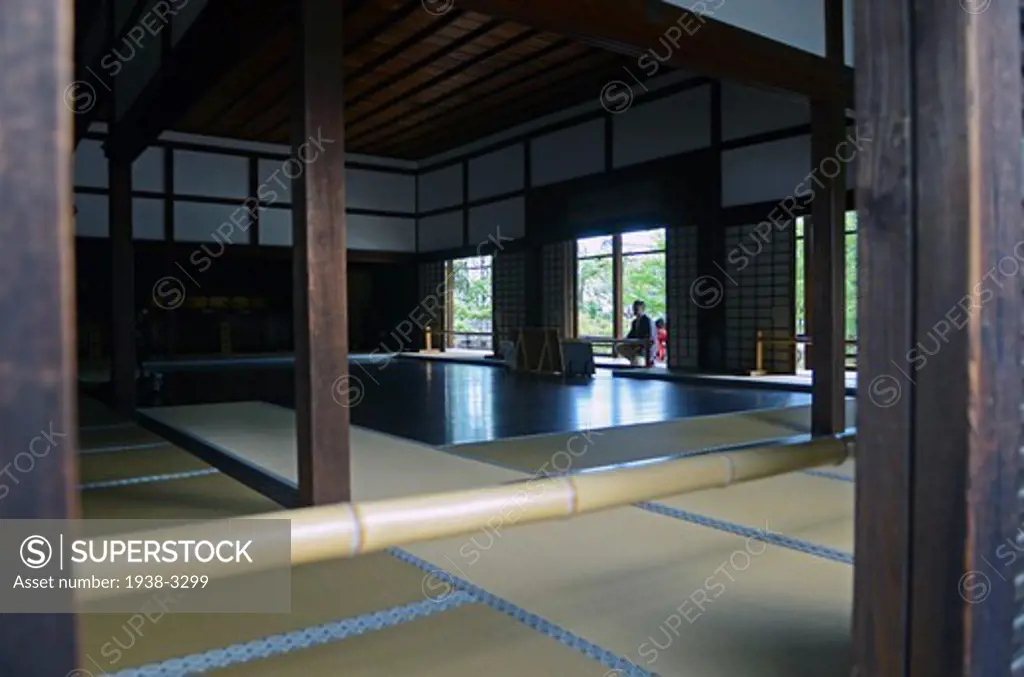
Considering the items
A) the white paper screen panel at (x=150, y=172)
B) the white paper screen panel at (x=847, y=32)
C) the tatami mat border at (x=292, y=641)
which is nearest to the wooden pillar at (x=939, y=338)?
the tatami mat border at (x=292, y=641)

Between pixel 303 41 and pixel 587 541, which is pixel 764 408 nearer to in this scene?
pixel 587 541

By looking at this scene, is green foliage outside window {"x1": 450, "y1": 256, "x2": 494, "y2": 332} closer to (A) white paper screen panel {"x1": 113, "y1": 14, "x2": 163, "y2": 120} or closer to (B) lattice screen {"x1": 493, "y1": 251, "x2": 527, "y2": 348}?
(B) lattice screen {"x1": 493, "y1": 251, "x2": 527, "y2": 348}

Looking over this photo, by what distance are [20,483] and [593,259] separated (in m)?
10.6

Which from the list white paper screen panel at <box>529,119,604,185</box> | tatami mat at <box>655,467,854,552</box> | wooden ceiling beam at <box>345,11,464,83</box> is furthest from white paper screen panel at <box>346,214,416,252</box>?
tatami mat at <box>655,467,854,552</box>

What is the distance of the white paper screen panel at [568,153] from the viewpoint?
9914mm

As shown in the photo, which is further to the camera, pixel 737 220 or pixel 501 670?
pixel 737 220

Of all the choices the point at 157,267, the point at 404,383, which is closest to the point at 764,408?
the point at 404,383

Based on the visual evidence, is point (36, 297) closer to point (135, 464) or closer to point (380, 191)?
point (135, 464)

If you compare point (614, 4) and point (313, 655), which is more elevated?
point (614, 4)

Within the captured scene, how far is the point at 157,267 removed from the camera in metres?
11.7

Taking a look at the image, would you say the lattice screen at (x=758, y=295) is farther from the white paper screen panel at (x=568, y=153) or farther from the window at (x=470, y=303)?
the window at (x=470, y=303)

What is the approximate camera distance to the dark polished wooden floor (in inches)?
182

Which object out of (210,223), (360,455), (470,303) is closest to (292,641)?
(360,455)

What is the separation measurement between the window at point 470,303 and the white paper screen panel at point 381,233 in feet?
3.21
